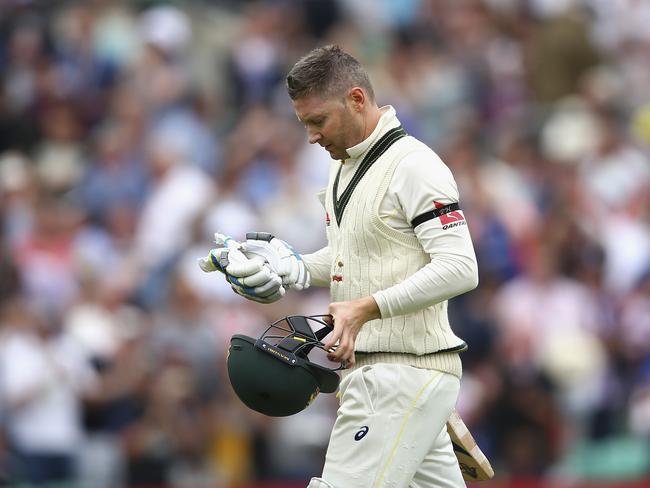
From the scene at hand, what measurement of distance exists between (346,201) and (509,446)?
18.6ft

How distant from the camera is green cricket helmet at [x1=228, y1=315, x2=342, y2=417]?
5.63m

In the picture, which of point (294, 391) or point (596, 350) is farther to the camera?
point (596, 350)

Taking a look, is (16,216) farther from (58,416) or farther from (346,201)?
(346,201)

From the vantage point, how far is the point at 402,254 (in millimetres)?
5738

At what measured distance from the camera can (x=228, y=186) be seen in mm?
11828

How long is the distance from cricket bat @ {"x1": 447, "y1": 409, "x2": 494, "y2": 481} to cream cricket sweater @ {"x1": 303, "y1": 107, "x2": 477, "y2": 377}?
1.02ft

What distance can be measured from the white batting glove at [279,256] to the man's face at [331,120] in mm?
456

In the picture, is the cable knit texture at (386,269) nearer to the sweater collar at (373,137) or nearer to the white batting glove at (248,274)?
the sweater collar at (373,137)

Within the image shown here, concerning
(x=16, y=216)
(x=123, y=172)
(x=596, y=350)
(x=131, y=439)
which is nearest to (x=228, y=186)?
(x=123, y=172)

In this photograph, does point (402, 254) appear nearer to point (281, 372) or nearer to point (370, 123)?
point (370, 123)

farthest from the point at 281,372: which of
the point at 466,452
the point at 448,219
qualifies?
the point at 466,452

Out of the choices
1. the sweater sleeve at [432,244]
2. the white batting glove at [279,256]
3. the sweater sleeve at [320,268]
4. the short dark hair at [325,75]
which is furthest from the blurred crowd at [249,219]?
the sweater sleeve at [432,244]

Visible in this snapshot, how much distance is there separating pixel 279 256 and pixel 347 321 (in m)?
0.52

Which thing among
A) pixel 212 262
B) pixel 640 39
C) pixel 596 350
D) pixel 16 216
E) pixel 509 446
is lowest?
pixel 509 446
